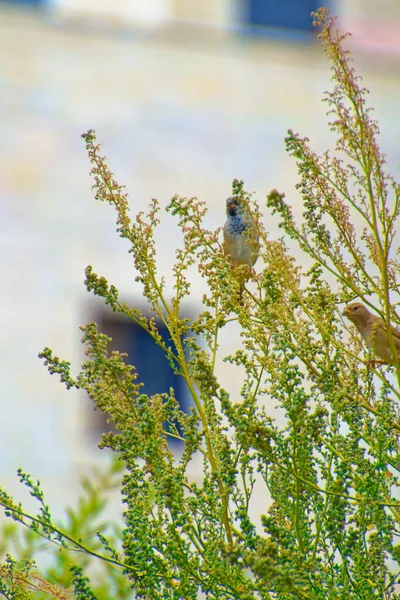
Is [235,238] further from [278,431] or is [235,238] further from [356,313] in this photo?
[278,431]

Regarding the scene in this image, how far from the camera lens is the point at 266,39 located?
4.89 metres

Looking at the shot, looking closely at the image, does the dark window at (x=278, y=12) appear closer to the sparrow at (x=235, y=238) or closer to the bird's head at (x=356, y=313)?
the sparrow at (x=235, y=238)

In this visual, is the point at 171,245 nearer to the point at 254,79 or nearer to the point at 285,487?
the point at 254,79

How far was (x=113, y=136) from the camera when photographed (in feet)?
15.4

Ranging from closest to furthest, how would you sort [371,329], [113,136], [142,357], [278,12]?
1. [371,329]
2. [142,357]
3. [113,136]
4. [278,12]

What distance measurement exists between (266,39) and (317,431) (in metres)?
4.20

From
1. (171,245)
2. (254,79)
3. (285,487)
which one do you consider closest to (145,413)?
(285,487)

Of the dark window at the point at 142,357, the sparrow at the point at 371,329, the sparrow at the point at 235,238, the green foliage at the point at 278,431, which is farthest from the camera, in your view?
the dark window at the point at 142,357

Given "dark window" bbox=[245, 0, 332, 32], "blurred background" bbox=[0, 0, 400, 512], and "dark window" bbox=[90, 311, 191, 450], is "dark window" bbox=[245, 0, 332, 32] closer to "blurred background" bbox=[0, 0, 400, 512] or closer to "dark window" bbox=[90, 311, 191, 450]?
"blurred background" bbox=[0, 0, 400, 512]

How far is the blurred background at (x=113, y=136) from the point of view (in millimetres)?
4457

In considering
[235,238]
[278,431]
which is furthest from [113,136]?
[278,431]

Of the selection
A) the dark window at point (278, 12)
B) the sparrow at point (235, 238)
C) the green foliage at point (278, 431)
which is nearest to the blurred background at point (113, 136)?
the dark window at point (278, 12)

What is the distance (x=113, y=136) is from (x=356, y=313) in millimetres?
3491

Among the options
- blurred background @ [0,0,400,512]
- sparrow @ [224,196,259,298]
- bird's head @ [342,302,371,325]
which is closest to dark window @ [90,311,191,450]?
blurred background @ [0,0,400,512]
